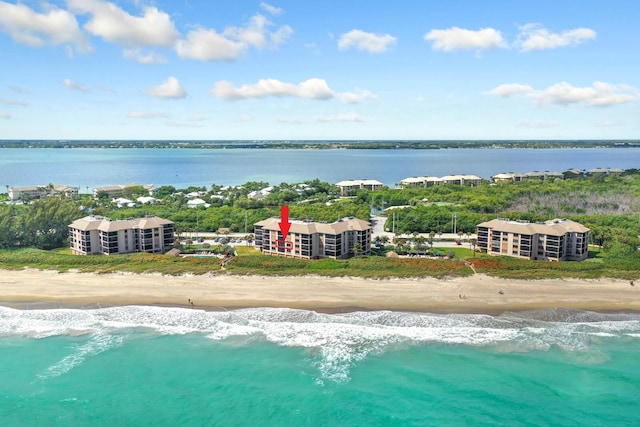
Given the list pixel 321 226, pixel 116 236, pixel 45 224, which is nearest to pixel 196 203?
pixel 45 224

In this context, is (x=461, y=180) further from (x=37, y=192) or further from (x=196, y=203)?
(x=37, y=192)

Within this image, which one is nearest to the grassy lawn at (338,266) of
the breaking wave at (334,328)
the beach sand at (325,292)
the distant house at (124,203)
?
the beach sand at (325,292)

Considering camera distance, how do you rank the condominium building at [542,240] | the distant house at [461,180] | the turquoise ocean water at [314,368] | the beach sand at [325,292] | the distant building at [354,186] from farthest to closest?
the distant house at [461,180]
the distant building at [354,186]
the condominium building at [542,240]
the beach sand at [325,292]
the turquoise ocean water at [314,368]

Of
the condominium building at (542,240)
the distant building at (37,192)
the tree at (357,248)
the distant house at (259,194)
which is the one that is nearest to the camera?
the condominium building at (542,240)

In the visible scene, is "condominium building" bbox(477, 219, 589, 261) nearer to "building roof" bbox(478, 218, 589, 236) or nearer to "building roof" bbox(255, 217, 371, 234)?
"building roof" bbox(478, 218, 589, 236)

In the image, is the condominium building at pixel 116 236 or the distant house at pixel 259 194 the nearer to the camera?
the condominium building at pixel 116 236

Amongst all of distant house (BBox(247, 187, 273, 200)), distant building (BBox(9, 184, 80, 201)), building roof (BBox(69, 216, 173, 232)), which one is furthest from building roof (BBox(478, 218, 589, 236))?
distant building (BBox(9, 184, 80, 201))

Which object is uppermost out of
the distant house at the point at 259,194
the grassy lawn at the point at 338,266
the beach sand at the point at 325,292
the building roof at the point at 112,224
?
the building roof at the point at 112,224

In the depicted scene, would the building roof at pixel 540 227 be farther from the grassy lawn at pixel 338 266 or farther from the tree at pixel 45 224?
the tree at pixel 45 224
